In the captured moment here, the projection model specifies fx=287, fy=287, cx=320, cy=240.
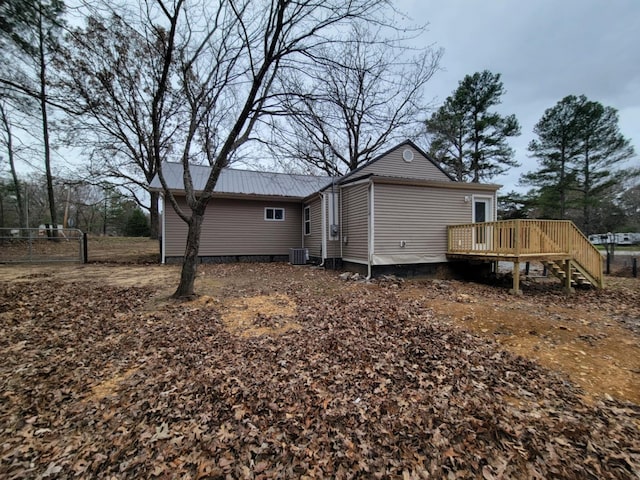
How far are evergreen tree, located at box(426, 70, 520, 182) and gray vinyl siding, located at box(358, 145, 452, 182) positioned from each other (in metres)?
9.82

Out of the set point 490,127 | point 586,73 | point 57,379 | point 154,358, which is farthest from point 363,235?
point 490,127

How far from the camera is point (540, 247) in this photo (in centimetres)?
777

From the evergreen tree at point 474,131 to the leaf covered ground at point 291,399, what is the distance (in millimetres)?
19094

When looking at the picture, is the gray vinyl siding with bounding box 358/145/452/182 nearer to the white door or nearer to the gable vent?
the gable vent

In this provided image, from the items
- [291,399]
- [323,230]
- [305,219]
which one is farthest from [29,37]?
[305,219]

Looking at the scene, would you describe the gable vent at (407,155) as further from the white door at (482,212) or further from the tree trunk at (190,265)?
the tree trunk at (190,265)

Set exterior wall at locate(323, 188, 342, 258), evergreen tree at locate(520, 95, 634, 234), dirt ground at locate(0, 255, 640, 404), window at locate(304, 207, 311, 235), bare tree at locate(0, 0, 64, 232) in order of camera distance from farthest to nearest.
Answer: evergreen tree at locate(520, 95, 634, 234), window at locate(304, 207, 311, 235), exterior wall at locate(323, 188, 342, 258), bare tree at locate(0, 0, 64, 232), dirt ground at locate(0, 255, 640, 404)

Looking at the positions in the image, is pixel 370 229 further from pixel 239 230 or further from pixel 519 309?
pixel 239 230

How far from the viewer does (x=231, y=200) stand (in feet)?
41.6

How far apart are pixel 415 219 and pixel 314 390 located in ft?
24.6

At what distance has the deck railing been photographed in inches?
299

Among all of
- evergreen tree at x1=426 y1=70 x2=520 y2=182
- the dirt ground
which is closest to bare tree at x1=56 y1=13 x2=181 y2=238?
the dirt ground

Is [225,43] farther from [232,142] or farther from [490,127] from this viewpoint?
[490,127]

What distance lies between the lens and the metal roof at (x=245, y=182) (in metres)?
12.5
